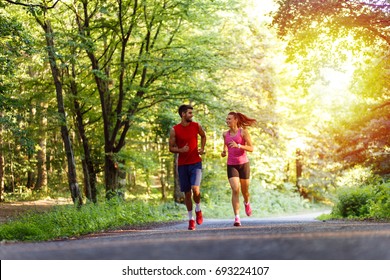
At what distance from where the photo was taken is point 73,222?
13.3m

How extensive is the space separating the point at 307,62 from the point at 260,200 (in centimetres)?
1704

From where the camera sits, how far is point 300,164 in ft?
139

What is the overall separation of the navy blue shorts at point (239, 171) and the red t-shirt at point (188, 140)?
108cm

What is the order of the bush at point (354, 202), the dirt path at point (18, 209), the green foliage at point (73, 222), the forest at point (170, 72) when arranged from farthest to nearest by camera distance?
the dirt path at point (18, 209) < the bush at point (354, 202) < the forest at point (170, 72) < the green foliage at point (73, 222)

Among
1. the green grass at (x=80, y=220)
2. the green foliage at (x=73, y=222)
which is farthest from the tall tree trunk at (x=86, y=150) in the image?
the green foliage at (x=73, y=222)

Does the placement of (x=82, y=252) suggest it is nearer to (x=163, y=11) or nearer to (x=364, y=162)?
(x=163, y=11)

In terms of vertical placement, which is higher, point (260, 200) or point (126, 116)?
point (126, 116)

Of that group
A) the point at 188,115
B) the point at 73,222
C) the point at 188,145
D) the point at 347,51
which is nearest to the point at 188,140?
the point at 188,145

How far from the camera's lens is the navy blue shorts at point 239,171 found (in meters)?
10.9

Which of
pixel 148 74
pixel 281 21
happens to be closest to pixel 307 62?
pixel 281 21

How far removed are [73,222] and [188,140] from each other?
187 inches

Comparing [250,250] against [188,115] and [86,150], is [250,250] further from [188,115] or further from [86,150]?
[86,150]

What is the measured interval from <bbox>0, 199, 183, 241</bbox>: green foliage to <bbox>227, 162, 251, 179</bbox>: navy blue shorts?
349 centimetres

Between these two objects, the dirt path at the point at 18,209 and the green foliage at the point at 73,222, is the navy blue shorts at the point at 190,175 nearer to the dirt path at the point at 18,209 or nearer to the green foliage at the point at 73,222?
the green foliage at the point at 73,222
